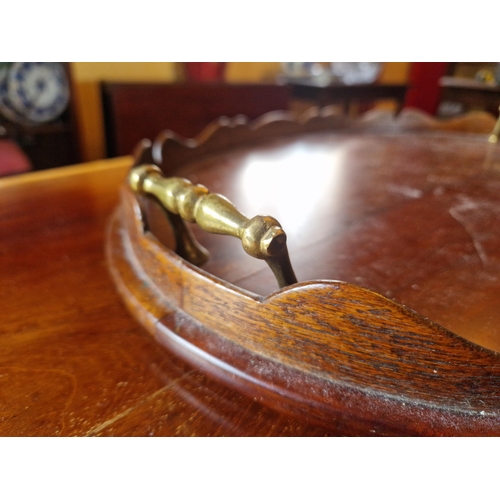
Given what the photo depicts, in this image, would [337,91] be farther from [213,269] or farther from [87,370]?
[87,370]

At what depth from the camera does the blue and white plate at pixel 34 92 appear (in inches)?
73.0

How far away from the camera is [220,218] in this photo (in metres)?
0.37

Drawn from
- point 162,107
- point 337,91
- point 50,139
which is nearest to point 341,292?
point 50,139

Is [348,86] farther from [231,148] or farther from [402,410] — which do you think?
[402,410]

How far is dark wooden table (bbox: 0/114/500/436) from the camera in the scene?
35 centimetres

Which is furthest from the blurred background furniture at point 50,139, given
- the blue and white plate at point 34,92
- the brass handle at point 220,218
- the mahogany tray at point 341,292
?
the brass handle at point 220,218

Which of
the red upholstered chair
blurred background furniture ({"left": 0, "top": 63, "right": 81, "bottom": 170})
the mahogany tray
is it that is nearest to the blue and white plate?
blurred background furniture ({"left": 0, "top": 63, "right": 81, "bottom": 170})

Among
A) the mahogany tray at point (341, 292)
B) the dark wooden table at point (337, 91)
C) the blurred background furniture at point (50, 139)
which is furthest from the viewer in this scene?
the dark wooden table at point (337, 91)

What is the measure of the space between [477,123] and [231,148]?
36.0 inches

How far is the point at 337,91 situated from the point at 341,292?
2.96m

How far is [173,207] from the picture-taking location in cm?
43

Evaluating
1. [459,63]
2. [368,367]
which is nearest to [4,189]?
[368,367]

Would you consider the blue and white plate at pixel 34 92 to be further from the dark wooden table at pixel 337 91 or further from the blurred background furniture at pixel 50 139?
the dark wooden table at pixel 337 91

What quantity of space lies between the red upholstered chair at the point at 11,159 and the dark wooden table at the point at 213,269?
94 centimetres
